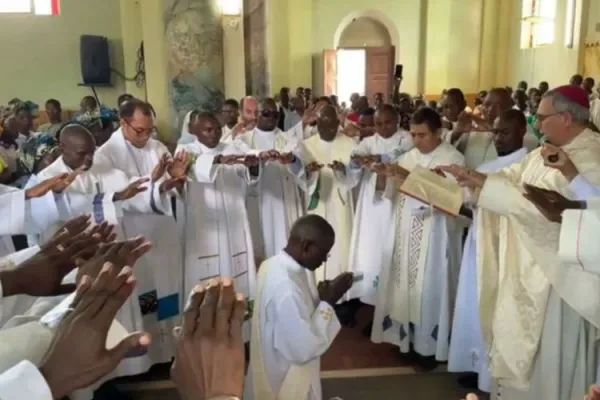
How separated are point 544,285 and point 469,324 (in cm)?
106

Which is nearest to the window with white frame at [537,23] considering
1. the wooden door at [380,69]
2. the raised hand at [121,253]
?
the wooden door at [380,69]

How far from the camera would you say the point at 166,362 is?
469 centimetres

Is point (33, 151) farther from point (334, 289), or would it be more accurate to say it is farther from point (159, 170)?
point (334, 289)

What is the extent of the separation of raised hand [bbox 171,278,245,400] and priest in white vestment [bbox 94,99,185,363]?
285 centimetres

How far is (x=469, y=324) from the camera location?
4.21 m

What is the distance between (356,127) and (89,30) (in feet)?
34.2

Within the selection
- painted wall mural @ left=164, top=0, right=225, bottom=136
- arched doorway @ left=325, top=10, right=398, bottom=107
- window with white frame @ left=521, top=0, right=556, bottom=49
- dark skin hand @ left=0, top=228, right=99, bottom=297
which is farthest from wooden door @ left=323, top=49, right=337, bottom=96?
dark skin hand @ left=0, top=228, right=99, bottom=297

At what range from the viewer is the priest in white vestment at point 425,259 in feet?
14.5

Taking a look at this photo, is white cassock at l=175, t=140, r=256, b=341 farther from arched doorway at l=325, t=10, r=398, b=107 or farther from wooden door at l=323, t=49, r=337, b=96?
arched doorway at l=325, t=10, r=398, b=107

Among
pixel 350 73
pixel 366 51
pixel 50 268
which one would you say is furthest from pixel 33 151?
pixel 350 73

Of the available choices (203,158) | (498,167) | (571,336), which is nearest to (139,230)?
(203,158)

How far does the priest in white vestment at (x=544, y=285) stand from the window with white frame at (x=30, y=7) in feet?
43.0

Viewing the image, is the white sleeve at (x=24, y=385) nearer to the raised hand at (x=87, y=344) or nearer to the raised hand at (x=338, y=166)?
the raised hand at (x=87, y=344)

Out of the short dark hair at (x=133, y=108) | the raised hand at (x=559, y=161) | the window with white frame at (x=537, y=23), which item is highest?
the window with white frame at (x=537, y=23)
